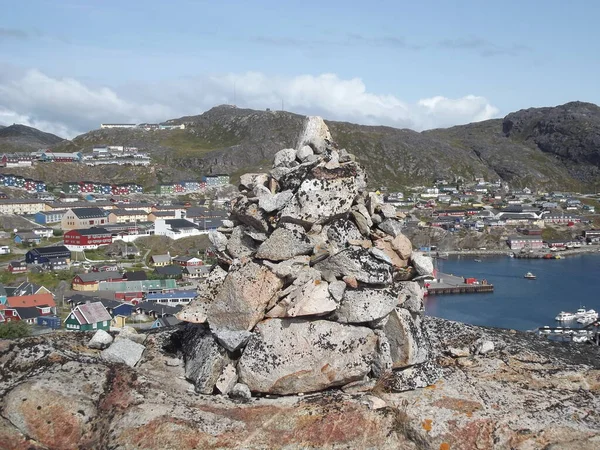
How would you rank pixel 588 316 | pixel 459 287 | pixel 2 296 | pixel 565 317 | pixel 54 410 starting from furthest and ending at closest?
pixel 459 287
pixel 588 316
pixel 565 317
pixel 2 296
pixel 54 410

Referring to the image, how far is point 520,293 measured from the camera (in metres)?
80.4

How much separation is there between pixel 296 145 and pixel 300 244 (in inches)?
115

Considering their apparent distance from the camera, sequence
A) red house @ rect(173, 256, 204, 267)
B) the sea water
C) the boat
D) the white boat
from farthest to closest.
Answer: red house @ rect(173, 256, 204, 267) < the sea water < the white boat < the boat

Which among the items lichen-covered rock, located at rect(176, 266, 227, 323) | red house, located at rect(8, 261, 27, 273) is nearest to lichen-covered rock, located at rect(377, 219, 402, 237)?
lichen-covered rock, located at rect(176, 266, 227, 323)

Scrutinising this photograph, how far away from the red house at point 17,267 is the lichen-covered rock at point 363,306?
246 feet

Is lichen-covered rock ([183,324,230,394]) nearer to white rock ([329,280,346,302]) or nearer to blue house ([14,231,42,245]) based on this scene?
white rock ([329,280,346,302])

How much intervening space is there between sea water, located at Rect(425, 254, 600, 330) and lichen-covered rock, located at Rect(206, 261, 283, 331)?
5595 cm

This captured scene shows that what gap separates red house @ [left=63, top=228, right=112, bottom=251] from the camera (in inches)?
3639

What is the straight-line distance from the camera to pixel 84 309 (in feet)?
161

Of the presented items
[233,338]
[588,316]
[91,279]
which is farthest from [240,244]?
[588,316]

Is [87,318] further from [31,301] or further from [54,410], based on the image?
[54,410]

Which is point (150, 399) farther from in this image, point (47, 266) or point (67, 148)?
point (67, 148)

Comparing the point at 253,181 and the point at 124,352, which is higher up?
the point at 253,181

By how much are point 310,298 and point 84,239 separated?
300ft
